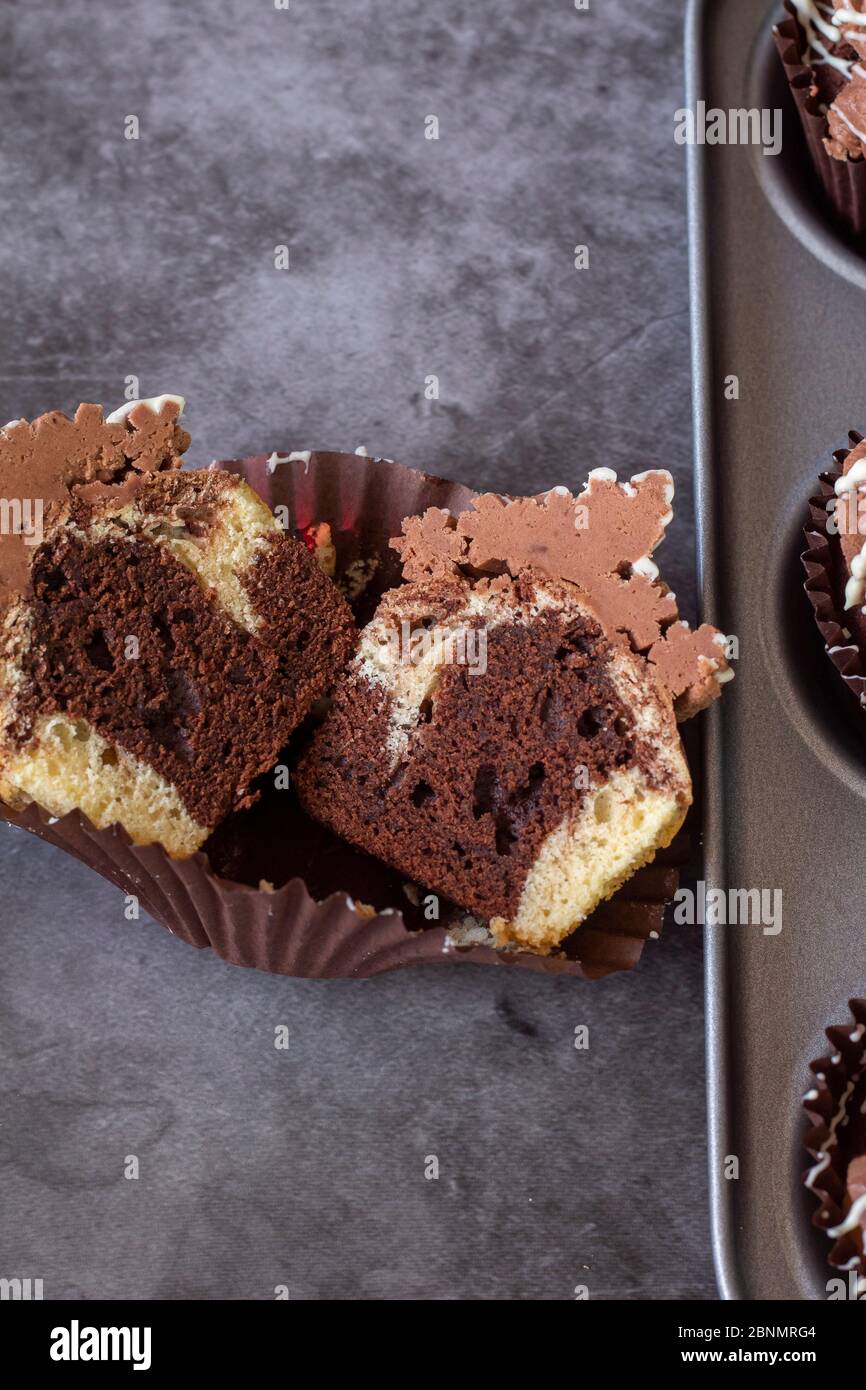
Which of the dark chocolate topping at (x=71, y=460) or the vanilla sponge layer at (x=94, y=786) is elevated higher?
the dark chocolate topping at (x=71, y=460)

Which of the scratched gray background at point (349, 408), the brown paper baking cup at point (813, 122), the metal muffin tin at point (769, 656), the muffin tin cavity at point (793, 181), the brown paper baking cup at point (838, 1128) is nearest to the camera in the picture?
the brown paper baking cup at point (838, 1128)

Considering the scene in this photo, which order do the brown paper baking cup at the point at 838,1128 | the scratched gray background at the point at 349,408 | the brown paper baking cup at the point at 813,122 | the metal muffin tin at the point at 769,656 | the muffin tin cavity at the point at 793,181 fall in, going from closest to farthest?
the brown paper baking cup at the point at 838,1128 < the metal muffin tin at the point at 769,656 < the scratched gray background at the point at 349,408 < the brown paper baking cup at the point at 813,122 < the muffin tin cavity at the point at 793,181

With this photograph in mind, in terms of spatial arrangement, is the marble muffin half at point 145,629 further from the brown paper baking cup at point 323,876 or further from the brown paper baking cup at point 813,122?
the brown paper baking cup at point 813,122

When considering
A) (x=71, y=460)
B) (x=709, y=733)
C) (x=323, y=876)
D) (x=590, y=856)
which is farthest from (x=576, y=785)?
(x=71, y=460)

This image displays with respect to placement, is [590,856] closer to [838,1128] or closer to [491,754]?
[491,754]

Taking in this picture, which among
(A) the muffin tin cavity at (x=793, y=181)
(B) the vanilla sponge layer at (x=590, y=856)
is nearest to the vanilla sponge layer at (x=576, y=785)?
(B) the vanilla sponge layer at (x=590, y=856)

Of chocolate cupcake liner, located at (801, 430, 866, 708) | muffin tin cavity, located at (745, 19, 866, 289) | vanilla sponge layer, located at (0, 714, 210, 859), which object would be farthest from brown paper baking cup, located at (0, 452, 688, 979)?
muffin tin cavity, located at (745, 19, 866, 289)

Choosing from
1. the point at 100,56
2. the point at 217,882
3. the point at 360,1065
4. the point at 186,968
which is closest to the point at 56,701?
the point at 217,882
